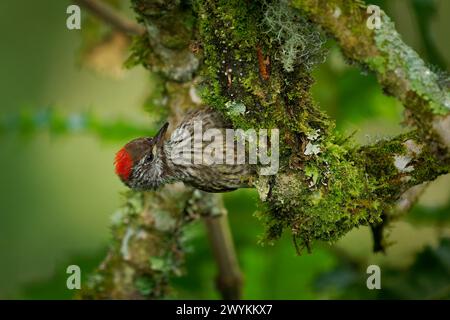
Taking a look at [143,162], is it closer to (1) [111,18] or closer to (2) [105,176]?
(1) [111,18]

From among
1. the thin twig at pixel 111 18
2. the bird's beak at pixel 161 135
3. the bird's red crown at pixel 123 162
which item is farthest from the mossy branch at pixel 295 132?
the thin twig at pixel 111 18

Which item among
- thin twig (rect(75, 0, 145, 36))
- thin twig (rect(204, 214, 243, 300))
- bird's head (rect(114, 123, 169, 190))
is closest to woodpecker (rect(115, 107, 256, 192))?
bird's head (rect(114, 123, 169, 190))

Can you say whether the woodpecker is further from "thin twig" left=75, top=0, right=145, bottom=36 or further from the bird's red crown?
"thin twig" left=75, top=0, right=145, bottom=36

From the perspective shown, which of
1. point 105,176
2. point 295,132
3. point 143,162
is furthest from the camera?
point 105,176

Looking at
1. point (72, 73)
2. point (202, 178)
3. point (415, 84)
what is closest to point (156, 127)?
point (202, 178)

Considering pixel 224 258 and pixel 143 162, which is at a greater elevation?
pixel 143 162

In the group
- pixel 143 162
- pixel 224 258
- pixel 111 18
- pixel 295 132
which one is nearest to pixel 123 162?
pixel 143 162
